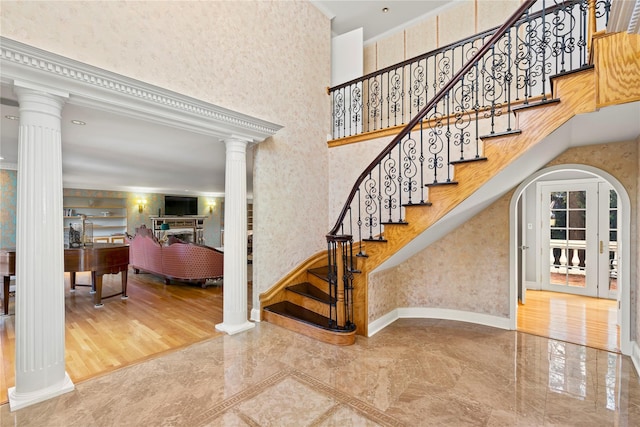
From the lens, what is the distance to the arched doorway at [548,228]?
10.0 feet

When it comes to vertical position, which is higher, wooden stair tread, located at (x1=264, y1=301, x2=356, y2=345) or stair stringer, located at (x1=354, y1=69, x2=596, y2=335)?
stair stringer, located at (x1=354, y1=69, x2=596, y2=335)

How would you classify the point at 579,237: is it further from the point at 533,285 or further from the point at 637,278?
the point at 637,278

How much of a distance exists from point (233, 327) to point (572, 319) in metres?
4.57

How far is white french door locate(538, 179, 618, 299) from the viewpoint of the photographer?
5.11m

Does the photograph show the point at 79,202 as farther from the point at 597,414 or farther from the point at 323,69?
the point at 597,414

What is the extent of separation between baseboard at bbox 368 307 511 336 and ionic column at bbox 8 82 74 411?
9.72 ft

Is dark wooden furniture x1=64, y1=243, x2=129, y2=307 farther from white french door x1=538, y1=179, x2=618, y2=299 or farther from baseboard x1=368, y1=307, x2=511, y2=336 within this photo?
white french door x1=538, y1=179, x2=618, y2=299

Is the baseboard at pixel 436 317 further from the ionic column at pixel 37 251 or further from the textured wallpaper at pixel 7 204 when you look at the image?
the textured wallpaper at pixel 7 204

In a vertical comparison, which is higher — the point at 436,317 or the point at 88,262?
the point at 88,262

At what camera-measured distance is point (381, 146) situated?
425 cm

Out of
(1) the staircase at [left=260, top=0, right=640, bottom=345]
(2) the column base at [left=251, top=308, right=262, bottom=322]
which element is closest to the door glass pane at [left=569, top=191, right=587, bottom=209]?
(1) the staircase at [left=260, top=0, right=640, bottom=345]

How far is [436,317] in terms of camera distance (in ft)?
13.5

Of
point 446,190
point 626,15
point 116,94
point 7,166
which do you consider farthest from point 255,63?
point 7,166

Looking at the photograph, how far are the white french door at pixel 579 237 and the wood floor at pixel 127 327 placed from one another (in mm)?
6222
